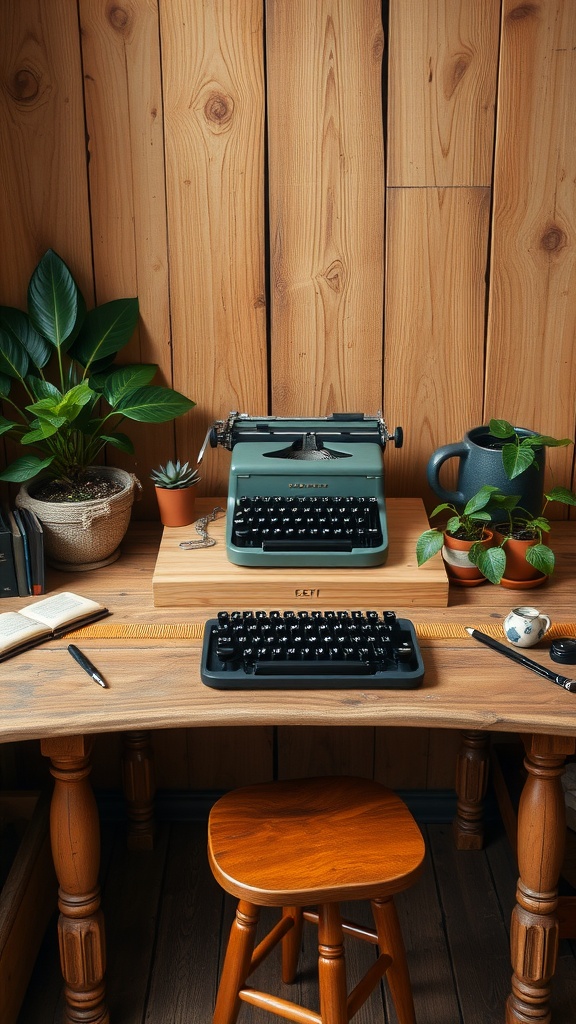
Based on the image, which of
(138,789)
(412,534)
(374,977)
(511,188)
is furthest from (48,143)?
(374,977)

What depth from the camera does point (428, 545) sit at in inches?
79.8

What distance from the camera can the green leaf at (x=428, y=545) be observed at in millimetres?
2023

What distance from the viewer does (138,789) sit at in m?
2.52

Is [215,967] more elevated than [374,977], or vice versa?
[374,977]

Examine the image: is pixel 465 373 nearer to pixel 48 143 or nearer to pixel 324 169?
pixel 324 169

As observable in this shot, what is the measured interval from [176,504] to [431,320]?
0.74m

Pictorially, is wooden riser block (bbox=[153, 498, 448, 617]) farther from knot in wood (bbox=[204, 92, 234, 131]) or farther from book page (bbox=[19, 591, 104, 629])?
knot in wood (bbox=[204, 92, 234, 131])

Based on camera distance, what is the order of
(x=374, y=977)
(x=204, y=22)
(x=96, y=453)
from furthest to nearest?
(x=96, y=453) < (x=204, y=22) < (x=374, y=977)

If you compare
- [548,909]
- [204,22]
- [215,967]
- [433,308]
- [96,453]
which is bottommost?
[215,967]

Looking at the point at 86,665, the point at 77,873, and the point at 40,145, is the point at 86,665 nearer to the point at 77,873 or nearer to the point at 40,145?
the point at 77,873

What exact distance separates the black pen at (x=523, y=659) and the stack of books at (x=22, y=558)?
90 cm

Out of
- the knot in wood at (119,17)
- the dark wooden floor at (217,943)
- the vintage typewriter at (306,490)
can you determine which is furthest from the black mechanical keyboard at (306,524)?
the knot in wood at (119,17)

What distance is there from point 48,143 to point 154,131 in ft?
0.79

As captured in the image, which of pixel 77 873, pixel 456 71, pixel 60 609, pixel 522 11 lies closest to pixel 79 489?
pixel 60 609
